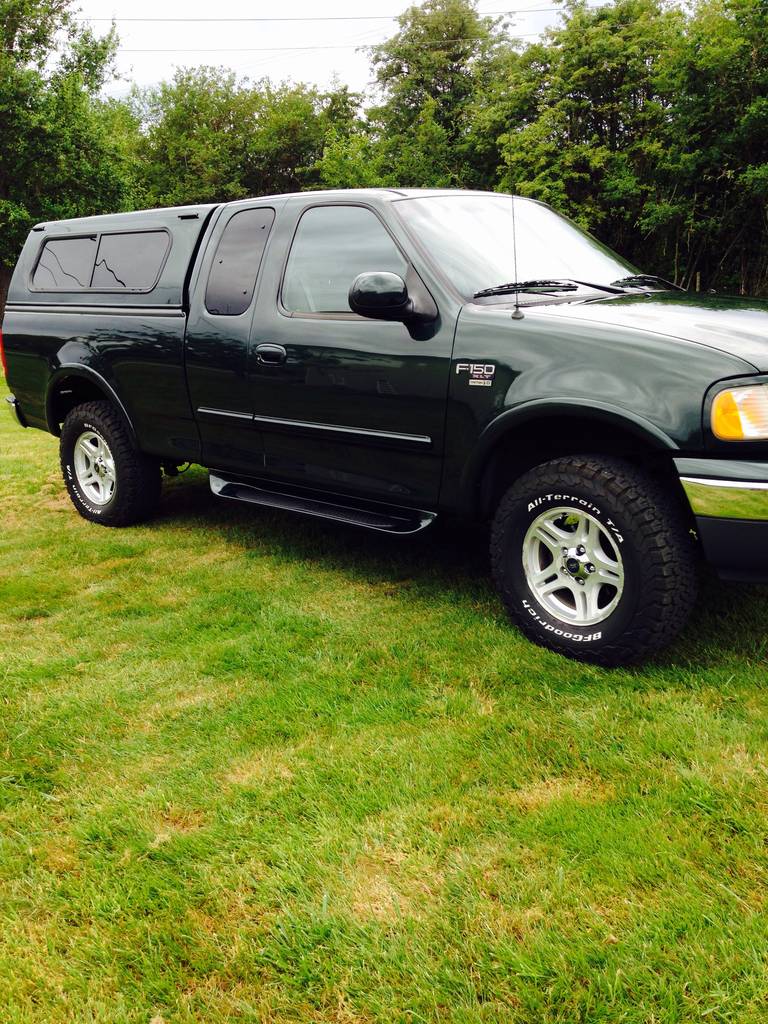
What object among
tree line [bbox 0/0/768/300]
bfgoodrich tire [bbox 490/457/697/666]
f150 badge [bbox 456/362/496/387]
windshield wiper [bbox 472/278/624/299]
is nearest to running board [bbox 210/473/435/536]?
bfgoodrich tire [bbox 490/457/697/666]

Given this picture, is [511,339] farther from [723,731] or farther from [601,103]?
[601,103]

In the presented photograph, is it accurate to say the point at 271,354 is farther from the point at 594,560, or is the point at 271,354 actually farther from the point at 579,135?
the point at 579,135

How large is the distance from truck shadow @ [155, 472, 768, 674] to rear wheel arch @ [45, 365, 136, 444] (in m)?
0.91

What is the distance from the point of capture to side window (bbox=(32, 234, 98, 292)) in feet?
18.5

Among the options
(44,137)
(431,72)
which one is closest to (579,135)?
(431,72)

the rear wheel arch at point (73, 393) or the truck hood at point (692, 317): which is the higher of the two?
the truck hood at point (692, 317)

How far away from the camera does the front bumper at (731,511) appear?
9.59 ft

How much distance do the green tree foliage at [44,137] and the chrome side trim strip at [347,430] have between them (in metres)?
24.3

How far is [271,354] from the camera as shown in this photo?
433cm

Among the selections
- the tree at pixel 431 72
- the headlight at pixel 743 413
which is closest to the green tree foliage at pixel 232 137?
the tree at pixel 431 72

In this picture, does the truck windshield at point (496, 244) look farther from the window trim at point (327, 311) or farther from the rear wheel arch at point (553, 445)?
the rear wheel arch at point (553, 445)

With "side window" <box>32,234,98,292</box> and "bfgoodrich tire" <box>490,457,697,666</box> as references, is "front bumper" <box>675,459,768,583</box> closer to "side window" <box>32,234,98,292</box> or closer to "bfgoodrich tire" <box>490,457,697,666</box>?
"bfgoodrich tire" <box>490,457,697,666</box>

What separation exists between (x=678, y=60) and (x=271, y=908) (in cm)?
2508

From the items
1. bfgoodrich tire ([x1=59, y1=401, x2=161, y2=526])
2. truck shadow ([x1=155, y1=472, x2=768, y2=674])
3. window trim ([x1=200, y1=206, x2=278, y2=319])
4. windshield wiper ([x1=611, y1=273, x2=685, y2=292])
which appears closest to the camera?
truck shadow ([x1=155, y1=472, x2=768, y2=674])
